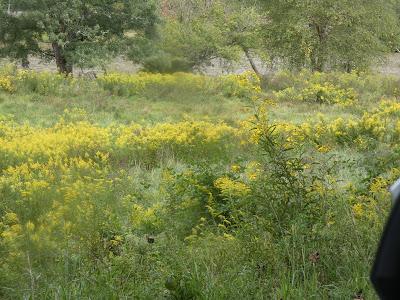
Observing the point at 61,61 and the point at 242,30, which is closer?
the point at 61,61

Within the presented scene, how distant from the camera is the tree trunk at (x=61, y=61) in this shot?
22.4 metres

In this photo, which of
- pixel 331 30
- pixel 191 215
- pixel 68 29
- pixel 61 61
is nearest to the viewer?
pixel 191 215

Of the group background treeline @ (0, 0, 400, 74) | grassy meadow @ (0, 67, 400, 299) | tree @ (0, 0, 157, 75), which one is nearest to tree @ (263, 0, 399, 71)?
background treeline @ (0, 0, 400, 74)

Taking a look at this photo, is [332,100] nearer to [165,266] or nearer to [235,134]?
[235,134]

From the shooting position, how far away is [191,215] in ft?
18.7

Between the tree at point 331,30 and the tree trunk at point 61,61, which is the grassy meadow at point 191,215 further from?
the tree at point 331,30

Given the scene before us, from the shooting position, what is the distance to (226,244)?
4125 mm

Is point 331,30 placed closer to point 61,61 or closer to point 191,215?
point 61,61

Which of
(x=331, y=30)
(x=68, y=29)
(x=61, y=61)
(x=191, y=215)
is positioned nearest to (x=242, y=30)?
(x=331, y=30)

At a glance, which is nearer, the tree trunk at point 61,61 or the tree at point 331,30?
the tree trunk at point 61,61

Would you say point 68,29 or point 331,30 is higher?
point 68,29

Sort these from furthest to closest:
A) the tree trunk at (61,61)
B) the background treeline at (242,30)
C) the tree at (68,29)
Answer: the tree trunk at (61,61) → the background treeline at (242,30) → the tree at (68,29)

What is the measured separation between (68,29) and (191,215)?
17.4m

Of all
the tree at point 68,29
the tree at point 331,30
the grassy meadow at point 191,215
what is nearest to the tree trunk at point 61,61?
the tree at point 68,29
